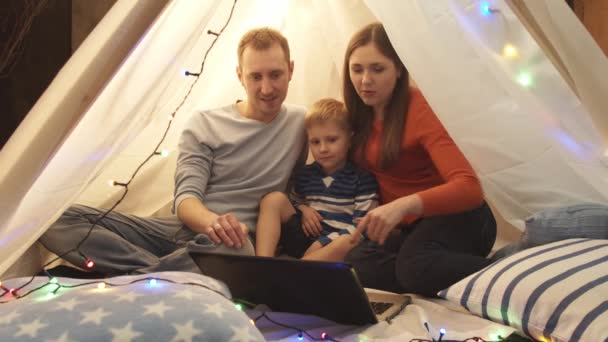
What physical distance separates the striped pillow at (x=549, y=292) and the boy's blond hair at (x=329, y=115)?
2.16 ft

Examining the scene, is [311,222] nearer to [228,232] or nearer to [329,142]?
[329,142]

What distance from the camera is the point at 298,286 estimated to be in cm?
112

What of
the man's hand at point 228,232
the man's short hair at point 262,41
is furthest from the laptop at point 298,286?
the man's short hair at point 262,41

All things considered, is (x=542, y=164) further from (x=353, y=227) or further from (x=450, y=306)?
(x=353, y=227)

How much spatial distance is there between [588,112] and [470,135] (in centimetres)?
25

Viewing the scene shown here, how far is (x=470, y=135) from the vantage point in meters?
1.40

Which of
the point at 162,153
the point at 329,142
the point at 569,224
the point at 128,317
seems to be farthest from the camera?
the point at 162,153

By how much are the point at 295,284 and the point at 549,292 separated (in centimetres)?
45

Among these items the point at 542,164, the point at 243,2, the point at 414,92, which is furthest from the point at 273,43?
the point at 542,164

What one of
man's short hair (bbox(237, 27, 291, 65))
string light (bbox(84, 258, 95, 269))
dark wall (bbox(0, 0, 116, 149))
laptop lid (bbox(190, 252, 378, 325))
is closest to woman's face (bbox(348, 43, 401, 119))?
man's short hair (bbox(237, 27, 291, 65))

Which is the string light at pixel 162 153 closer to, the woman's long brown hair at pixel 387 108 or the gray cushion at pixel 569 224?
the woman's long brown hair at pixel 387 108

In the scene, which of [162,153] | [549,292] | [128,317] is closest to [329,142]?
[162,153]

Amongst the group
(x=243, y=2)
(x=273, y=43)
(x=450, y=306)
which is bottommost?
(x=450, y=306)

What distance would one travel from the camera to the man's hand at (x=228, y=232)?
138cm
